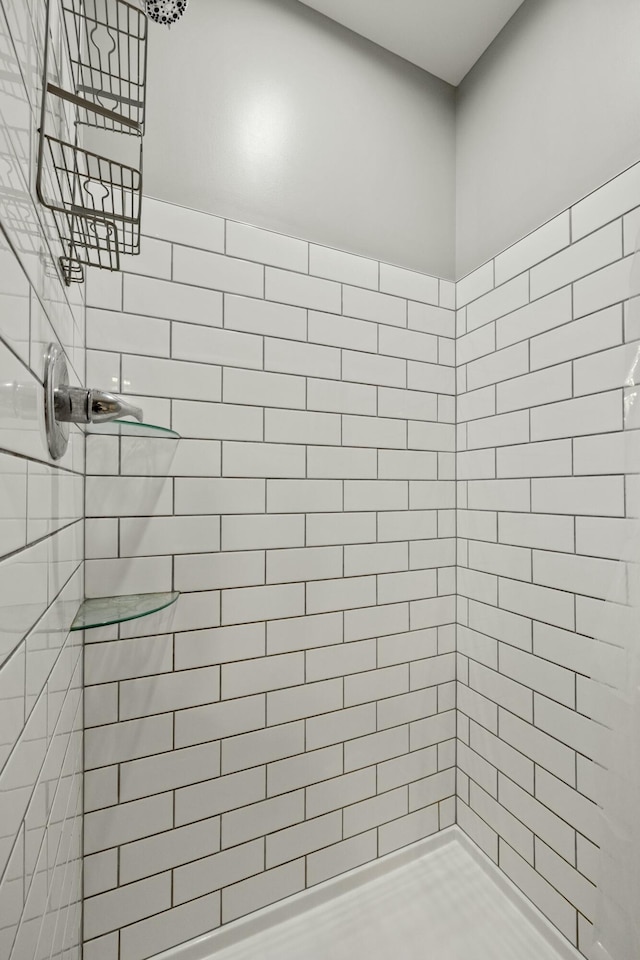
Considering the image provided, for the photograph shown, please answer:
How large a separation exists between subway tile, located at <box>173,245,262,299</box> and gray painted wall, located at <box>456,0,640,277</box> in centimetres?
70

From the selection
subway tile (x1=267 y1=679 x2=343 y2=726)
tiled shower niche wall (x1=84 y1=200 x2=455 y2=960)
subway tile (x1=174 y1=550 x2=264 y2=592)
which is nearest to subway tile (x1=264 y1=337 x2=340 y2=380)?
tiled shower niche wall (x1=84 y1=200 x2=455 y2=960)

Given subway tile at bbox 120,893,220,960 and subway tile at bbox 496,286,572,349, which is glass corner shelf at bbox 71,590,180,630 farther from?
subway tile at bbox 496,286,572,349

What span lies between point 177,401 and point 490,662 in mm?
1110

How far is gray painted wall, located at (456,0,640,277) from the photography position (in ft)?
3.40

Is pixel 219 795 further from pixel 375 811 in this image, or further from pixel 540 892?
pixel 540 892

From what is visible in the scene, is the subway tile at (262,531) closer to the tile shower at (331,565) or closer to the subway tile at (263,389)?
the tile shower at (331,565)

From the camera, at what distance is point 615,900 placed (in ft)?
2.72

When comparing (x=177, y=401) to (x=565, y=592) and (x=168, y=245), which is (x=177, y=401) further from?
(x=565, y=592)

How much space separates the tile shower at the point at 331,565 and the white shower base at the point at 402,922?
0.04 m

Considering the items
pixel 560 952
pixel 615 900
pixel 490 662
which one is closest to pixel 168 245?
pixel 490 662

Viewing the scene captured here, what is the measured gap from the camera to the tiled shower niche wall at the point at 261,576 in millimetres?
1063

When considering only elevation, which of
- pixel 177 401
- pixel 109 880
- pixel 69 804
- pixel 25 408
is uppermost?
pixel 177 401

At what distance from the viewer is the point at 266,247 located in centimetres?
123

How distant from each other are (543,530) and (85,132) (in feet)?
4.62
